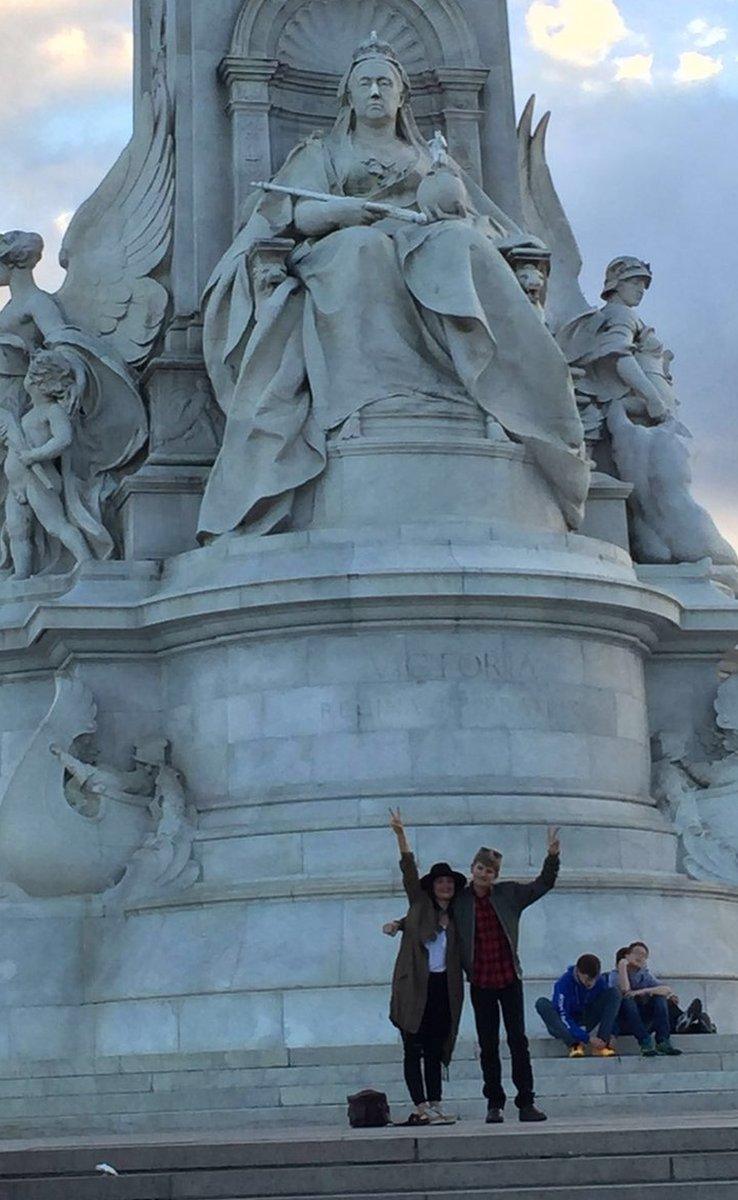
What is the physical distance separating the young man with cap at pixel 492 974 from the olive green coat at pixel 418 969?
9 centimetres

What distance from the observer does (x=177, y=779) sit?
2261 cm

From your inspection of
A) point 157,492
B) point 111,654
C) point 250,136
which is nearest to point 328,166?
point 250,136

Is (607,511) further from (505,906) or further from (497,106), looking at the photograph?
(505,906)

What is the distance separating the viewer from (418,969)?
571 inches

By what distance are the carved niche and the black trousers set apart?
13347mm

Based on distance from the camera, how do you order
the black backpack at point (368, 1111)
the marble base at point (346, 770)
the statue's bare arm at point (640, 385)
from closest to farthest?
the black backpack at point (368, 1111) < the marble base at point (346, 770) < the statue's bare arm at point (640, 385)

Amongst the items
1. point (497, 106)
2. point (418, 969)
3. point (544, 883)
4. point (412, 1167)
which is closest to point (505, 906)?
point (544, 883)

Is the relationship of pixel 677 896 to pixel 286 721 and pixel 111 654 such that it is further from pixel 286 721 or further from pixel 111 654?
pixel 111 654

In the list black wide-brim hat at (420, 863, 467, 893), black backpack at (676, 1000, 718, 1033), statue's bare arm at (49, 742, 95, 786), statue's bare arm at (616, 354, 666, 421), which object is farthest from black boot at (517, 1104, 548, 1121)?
statue's bare arm at (616, 354, 666, 421)

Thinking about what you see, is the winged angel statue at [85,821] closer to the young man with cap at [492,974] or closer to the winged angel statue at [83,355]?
the winged angel statue at [83,355]

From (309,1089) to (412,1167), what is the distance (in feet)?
16.8

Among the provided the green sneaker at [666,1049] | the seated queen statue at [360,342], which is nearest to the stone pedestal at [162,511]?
the seated queen statue at [360,342]

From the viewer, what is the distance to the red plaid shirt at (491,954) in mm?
14500

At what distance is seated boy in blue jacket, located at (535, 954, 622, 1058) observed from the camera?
1811 cm
